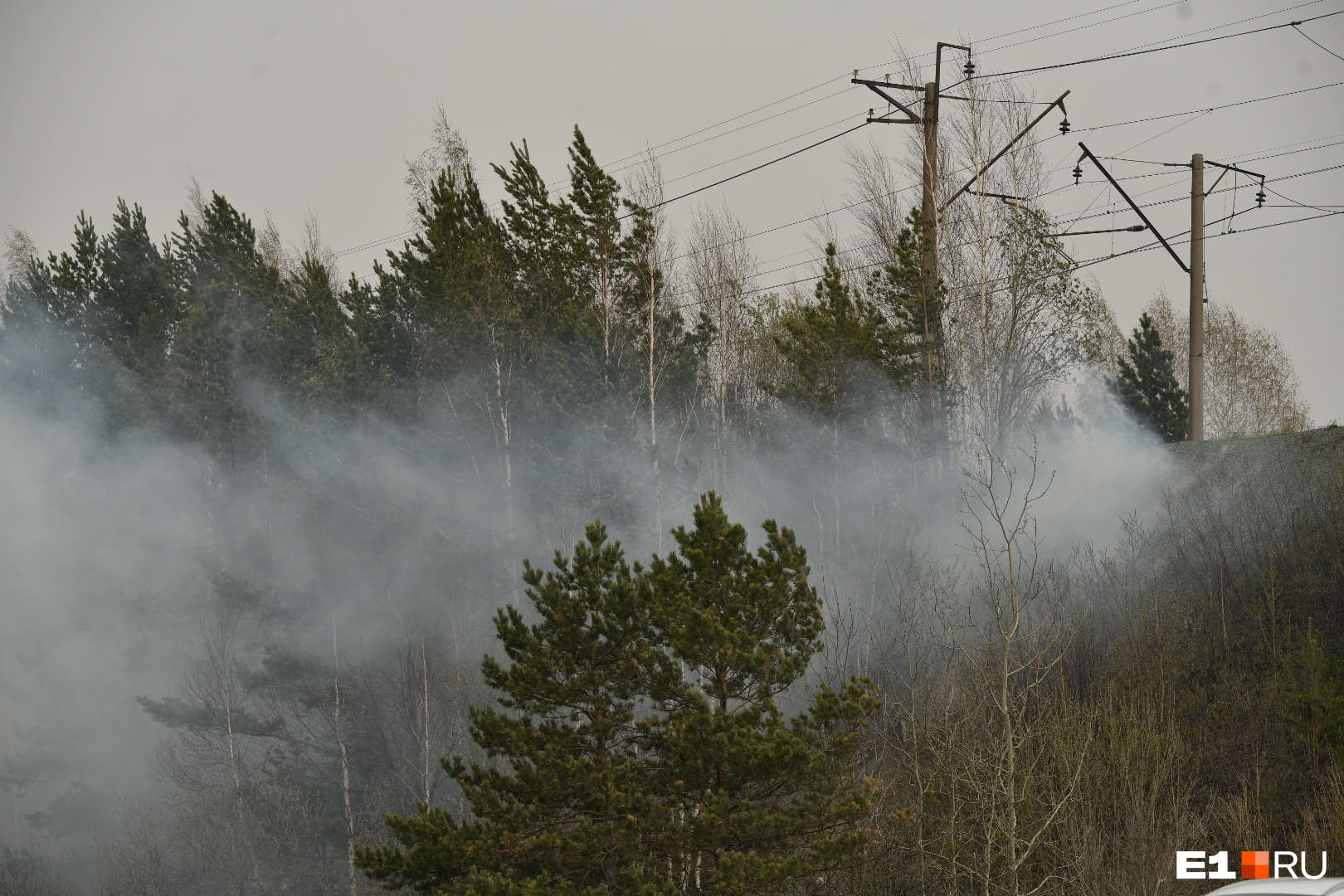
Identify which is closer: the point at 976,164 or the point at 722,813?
the point at 722,813

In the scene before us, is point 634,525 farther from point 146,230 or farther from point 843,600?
point 146,230

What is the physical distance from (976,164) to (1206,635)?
13.7 meters

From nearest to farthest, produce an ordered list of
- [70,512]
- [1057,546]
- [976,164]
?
[1057,546] < [976,164] < [70,512]

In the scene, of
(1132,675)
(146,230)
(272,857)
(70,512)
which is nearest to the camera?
(1132,675)

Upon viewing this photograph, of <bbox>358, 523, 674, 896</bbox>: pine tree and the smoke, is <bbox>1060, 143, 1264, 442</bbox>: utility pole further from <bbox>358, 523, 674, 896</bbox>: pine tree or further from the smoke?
<bbox>358, 523, 674, 896</bbox>: pine tree

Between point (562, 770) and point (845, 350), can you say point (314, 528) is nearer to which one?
point (845, 350)

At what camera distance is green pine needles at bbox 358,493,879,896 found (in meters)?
11.2

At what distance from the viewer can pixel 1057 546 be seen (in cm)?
2264

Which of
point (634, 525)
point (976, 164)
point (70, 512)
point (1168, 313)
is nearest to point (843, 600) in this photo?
A: point (634, 525)

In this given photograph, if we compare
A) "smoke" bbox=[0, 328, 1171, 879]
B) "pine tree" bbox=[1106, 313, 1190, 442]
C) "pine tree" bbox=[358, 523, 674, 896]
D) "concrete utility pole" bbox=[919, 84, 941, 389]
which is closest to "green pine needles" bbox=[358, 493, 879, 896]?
"pine tree" bbox=[358, 523, 674, 896]

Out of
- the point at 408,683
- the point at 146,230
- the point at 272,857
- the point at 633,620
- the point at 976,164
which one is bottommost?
the point at 272,857

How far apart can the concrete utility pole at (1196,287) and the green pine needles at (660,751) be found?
10859 mm

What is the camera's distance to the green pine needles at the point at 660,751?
11.2 m

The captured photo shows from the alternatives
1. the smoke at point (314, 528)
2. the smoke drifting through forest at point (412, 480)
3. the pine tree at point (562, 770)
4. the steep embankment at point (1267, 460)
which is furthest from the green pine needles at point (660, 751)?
the smoke at point (314, 528)
